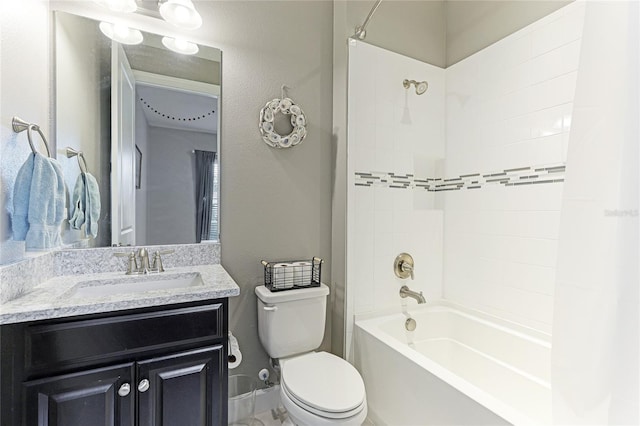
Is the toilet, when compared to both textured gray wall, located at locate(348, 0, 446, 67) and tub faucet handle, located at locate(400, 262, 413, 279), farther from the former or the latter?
textured gray wall, located at locate(348, 0, 446, 67)

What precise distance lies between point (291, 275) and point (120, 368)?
0.89m

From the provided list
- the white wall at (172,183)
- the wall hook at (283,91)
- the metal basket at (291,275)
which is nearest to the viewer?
the white wall at (172,183)

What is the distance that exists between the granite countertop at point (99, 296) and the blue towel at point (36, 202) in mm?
202

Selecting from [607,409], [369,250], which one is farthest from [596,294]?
[369,250]

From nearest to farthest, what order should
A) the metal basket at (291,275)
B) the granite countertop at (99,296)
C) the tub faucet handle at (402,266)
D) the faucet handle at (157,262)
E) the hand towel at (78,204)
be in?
the granite countertop at (99,296), the hand towel at (78,204), the faucet handle at (157,262), the metal basket at (291,275), the tub faucet handle at (402,266)

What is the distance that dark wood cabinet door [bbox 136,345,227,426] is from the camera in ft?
3.72

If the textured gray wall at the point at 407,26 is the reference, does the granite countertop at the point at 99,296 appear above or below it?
below

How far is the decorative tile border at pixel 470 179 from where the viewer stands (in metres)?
1.67

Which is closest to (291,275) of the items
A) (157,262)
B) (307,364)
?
(307,364)

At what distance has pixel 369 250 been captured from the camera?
2.02 m

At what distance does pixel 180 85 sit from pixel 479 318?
2.29 metres

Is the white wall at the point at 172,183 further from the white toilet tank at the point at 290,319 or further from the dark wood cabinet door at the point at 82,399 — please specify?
the dark wood cabinet door at the point at 82,399

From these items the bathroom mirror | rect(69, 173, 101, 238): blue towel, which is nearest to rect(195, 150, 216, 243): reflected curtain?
the bathroom mirror

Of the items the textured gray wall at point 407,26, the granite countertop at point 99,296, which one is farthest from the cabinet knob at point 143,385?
the textured gray wall at point 407,26
